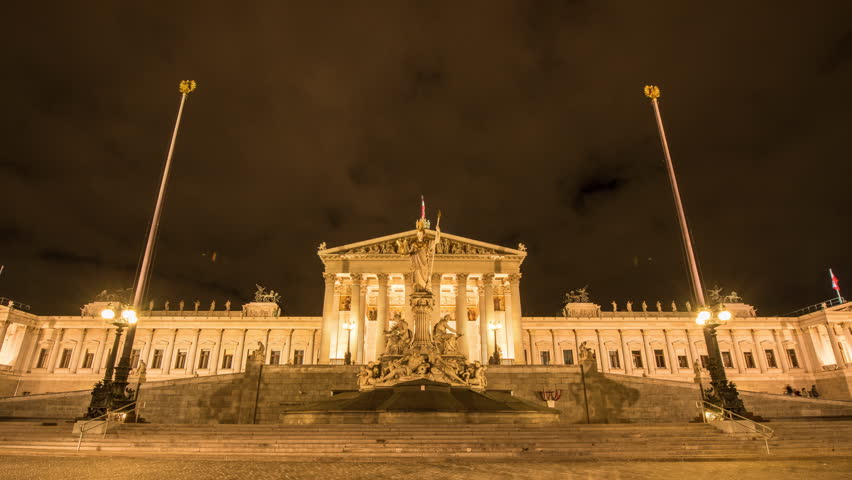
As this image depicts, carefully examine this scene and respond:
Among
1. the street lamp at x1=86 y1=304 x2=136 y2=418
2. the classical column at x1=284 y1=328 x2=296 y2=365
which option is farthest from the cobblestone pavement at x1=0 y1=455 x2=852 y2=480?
the classical column at x1=284 y1=328 x2=296 y2=365

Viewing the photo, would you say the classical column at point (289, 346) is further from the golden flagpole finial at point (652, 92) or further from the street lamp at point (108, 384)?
the golden flagpole finial at point (652, 92)

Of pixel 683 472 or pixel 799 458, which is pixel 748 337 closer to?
pixel 799 458

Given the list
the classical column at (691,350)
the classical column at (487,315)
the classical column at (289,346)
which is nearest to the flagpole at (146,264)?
the classical column at (487,315)

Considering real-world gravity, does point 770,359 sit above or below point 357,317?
below

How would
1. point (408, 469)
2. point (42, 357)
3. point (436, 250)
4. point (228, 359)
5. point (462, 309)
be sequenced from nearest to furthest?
1. point (408, 469)
2. point (462, 309)
3. point (436, 250)
4. point (42, 357)
5. point (228, 359)

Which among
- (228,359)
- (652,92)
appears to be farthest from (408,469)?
(228,359)

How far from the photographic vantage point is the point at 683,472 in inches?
384

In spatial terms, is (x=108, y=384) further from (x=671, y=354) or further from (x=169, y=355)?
(x=671, y=354)

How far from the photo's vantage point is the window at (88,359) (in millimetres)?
60469

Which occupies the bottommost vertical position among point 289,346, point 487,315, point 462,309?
point 289,346

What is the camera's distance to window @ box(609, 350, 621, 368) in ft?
197

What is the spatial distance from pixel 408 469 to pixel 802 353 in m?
69.0

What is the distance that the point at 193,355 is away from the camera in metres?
60.2

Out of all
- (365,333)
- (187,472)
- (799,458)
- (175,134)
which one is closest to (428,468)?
(187,472)
